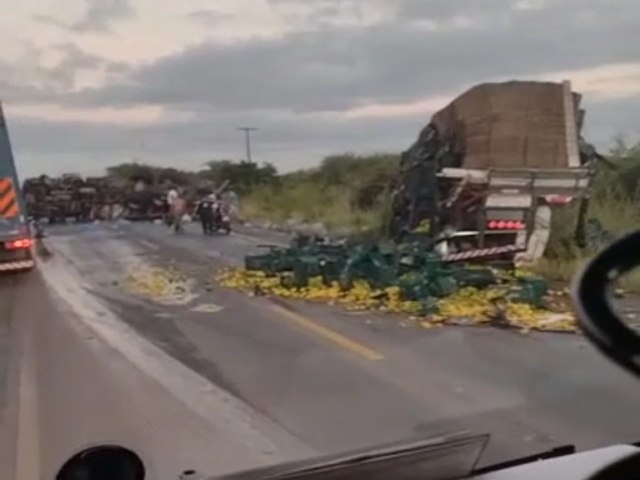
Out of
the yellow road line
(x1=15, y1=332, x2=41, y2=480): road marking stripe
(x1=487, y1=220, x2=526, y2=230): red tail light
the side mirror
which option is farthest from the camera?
(x1=487, y1=220, x2=526, y2=230): red tail light

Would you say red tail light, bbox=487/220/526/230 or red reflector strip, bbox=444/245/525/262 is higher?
red tail light, bbox=487/220/526/230

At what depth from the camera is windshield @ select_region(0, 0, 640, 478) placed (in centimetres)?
201

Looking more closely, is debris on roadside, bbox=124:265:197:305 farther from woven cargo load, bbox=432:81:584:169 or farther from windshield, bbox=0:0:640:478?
woven cargo load, bbox=432:81:584:169

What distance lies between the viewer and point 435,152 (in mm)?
2334

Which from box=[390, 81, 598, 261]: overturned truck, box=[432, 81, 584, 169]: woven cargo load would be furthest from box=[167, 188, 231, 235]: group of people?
box=[432, 81, 584, 169]: woven cargo load

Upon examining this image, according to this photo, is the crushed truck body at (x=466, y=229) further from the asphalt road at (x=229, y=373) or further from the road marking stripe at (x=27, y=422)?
the road marking stripe at (x=27, y=422)

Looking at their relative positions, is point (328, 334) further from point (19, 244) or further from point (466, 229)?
point (19, 244)

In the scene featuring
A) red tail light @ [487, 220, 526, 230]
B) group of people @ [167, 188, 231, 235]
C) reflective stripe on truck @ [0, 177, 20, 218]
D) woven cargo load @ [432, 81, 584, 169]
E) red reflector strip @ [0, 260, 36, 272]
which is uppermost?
woven cargo load @ [432, 81, 584, 169]

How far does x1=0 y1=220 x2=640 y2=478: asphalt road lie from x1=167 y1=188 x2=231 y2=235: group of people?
24 mm

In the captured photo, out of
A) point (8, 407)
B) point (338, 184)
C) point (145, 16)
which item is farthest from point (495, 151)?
point (8, 407)

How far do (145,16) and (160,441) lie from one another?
0.77 m

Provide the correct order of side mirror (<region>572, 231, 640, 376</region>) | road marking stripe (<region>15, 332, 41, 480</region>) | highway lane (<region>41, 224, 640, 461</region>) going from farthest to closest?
Result: highway lane (<region>41, 224, 640, 461</region>)
road marking stripe (<region>15, 332, 41, 480</region>)
side mirror (<region>572, 231, 640, 376</region>)

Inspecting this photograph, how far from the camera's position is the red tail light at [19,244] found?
6.50 feet

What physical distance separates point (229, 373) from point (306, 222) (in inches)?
14.7
